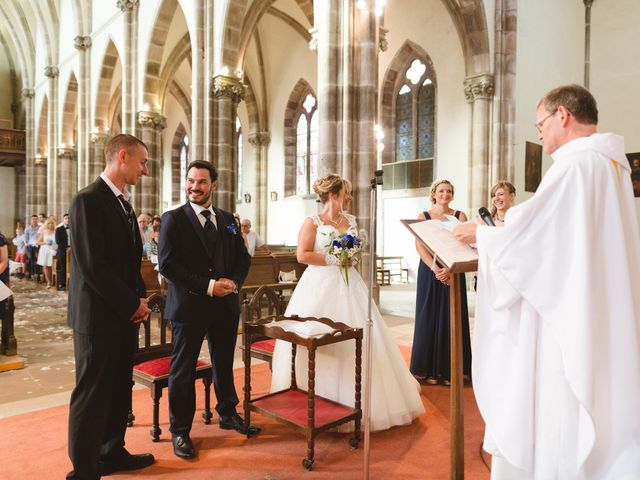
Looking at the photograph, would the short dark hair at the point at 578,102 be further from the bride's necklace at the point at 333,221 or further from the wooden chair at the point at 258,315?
the wooden chair at the point at 258,315

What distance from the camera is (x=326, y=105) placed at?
7.67 meters

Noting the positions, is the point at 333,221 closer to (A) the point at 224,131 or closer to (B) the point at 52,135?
(A) the point at 224,131

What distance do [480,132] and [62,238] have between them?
10025 millimetres

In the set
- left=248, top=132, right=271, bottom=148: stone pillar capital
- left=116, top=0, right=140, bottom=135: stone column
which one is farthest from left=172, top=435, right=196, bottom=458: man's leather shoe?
left=248, top=132, right=271, bottom=148: stone pillar capital

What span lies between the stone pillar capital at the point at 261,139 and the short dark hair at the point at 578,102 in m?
17.7

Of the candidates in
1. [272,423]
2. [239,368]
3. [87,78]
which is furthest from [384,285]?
[87,78]

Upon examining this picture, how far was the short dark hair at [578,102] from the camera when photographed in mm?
2062

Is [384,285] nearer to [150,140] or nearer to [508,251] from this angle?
[150,140]

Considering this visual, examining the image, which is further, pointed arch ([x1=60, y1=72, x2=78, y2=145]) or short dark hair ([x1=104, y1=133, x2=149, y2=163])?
pointed arch ([x1=60, y1=72, x2=78, y2=145])

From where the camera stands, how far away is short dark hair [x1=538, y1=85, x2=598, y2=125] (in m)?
2.06

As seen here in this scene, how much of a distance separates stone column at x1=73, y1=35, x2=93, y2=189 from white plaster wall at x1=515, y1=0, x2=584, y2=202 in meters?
14.5

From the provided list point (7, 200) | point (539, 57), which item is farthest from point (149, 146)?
point (7, 200)

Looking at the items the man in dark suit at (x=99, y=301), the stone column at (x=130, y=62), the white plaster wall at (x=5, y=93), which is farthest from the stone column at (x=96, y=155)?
the man in dark suit at (x=99, y=301)

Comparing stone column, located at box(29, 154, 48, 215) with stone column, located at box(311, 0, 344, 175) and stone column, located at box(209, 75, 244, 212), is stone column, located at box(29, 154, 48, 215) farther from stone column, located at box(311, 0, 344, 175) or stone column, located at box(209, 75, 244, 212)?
stone column, located at box(311, 0, 344, 175)
